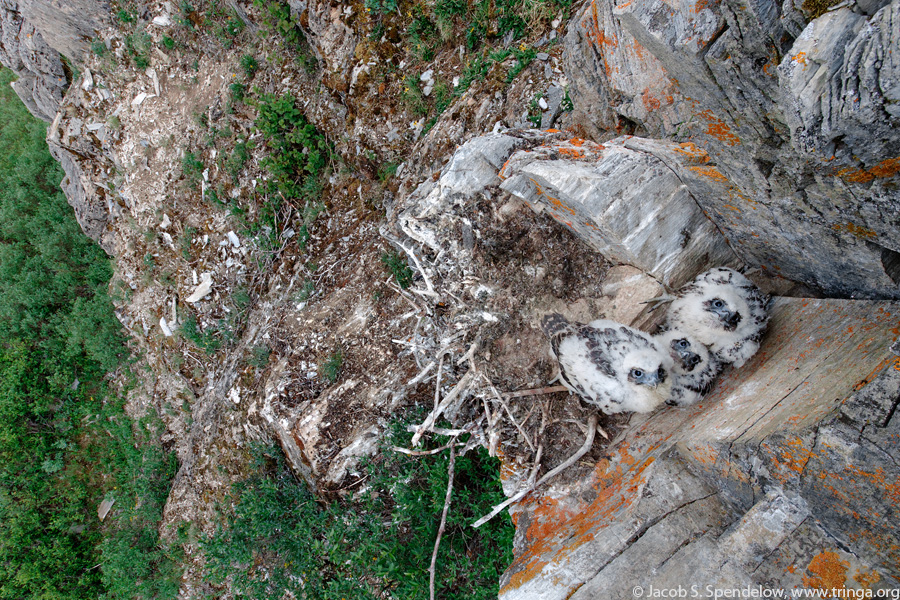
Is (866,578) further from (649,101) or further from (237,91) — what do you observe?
(237,91)

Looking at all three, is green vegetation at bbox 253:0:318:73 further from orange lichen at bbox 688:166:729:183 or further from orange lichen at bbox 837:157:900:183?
orange lichen at bbox 837:157:900:183

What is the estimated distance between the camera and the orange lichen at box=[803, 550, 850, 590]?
229cm

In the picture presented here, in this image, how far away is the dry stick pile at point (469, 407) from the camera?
424cm

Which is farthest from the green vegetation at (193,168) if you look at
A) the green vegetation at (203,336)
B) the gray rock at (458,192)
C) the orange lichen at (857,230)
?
the orange lichen at (857,230)

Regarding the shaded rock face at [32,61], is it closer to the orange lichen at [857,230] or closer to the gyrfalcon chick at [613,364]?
the gyrfalcon chick at [613,364]

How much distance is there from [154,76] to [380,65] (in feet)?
19.5

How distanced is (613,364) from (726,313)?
3.02 ft

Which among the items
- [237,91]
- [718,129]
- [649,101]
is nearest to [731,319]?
[718,129]

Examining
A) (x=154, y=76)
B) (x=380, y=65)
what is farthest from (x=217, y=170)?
(x=380, y=65)

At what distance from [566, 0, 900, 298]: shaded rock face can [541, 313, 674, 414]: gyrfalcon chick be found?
3.78 feet

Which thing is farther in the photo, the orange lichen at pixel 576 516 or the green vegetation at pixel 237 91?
the green vegetation at pixel 237 91

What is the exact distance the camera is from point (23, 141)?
13.0 metres

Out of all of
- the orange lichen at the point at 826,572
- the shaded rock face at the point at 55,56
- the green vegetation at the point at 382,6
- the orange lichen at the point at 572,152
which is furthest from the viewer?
the shaded rock face at the point at 55,56

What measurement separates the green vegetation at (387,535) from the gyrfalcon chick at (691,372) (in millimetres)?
1988
